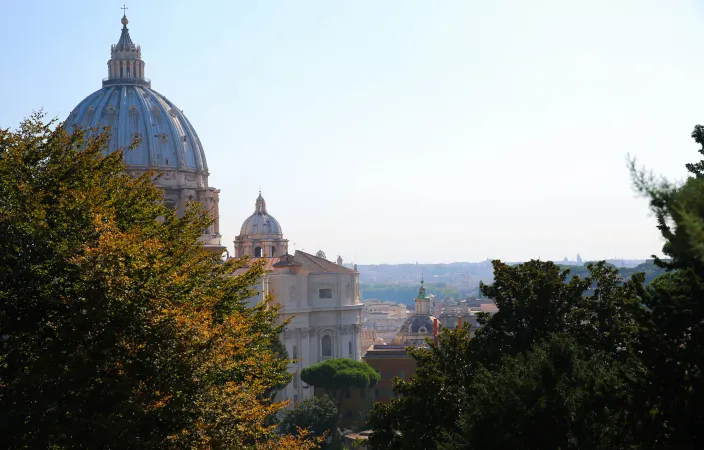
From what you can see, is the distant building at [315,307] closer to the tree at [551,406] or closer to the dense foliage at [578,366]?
the dense foliage at [578,366]

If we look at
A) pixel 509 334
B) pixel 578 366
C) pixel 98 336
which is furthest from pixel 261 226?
pixel 98 336

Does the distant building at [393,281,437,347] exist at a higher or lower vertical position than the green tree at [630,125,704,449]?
lower

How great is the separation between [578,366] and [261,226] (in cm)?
8894

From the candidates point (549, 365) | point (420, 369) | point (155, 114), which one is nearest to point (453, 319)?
point (155, 114)

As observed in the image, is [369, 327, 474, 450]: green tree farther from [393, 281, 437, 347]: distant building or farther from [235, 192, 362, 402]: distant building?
[393, 281, 437, 347]: distant building

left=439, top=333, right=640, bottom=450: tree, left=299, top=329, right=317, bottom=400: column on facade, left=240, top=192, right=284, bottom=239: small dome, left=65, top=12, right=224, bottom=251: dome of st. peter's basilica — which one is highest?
left=65, top=12, right=224, bottom=251: dome of st. peter's basilica

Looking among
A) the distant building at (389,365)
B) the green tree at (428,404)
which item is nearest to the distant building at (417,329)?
the distant building at (389,365)

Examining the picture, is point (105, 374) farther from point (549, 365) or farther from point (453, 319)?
point (453, 319)

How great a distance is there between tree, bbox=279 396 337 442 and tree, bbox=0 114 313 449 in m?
44.1

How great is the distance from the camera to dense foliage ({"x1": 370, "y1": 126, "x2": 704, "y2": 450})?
16.1 meters

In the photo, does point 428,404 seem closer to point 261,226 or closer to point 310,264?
point 310,264

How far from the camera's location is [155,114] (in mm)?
94625

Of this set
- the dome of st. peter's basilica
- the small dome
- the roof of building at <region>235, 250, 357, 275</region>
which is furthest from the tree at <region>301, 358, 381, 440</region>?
the small dome

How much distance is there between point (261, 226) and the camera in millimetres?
109875
